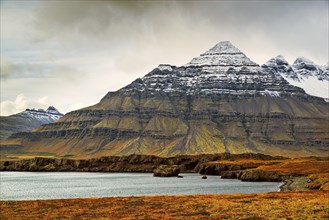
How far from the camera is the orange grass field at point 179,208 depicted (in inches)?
1930

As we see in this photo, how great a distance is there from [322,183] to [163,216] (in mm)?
46012

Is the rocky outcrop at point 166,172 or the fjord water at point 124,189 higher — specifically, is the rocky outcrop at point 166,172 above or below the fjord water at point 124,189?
above

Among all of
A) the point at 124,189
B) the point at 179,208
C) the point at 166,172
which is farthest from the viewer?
the point at 166,172

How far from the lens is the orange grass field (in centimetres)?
4903

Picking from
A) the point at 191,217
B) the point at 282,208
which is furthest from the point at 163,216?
the point at 282,208

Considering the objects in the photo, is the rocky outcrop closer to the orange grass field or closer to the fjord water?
the fjord water

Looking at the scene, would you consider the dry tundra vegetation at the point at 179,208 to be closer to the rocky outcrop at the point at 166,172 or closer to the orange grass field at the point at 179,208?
the orange grass field at the point at 179,208

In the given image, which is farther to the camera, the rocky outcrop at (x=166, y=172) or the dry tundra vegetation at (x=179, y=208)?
the rocky outcrop at (x=166, y=172)

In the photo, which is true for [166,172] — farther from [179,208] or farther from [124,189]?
[179,208]

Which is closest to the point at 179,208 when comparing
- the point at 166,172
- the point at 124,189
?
the point at 124,189

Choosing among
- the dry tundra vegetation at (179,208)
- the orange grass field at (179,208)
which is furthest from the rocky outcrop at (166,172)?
the orange grass field at (179,208)

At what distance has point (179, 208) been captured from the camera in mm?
56344

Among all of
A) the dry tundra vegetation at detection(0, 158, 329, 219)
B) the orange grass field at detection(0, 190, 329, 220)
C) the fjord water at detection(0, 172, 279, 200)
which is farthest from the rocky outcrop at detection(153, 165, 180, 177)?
the orange grass field at detection(0, 190, 329, 220)

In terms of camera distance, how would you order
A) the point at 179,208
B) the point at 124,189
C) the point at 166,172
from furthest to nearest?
the point at 166,172
the point at 124,189
the point at 179,208
